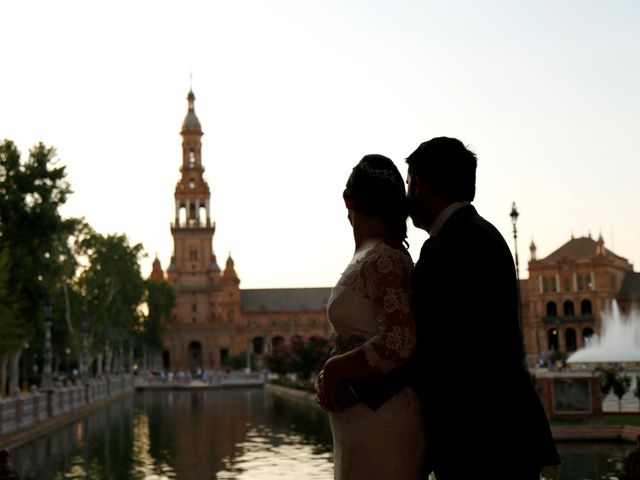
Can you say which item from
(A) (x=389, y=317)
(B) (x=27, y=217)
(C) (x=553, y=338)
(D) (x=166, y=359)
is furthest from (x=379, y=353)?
(D) (x=166, y=359)

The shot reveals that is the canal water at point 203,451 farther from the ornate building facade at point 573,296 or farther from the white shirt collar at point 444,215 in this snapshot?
the ornate building facade at point 573,296

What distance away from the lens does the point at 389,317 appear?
3979 millimetres

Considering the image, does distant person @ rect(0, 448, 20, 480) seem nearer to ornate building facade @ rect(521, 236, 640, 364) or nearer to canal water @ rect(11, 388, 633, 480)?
canal water @ rect(11, 388, 633, 480)

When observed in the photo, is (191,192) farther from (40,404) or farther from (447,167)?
(447,167)

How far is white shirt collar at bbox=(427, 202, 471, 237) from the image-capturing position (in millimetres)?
4195

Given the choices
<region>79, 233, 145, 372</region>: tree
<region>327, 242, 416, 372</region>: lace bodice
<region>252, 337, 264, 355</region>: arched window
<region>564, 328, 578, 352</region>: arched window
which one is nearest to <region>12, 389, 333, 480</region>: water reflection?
<region>327, 242, 416, 372</region>: lace bodice

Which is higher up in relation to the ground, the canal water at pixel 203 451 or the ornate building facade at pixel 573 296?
the ornate building facade at pixel 573 296

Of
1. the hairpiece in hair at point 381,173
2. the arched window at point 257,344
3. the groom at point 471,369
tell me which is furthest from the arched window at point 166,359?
the groom at point 471,369

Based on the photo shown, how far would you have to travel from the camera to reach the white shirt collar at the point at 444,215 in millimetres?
4195

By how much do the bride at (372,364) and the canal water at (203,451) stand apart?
1182 cm

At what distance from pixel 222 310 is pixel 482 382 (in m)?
123

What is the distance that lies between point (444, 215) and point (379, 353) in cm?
76

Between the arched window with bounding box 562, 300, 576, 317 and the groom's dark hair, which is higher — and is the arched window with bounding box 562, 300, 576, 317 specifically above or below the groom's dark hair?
above

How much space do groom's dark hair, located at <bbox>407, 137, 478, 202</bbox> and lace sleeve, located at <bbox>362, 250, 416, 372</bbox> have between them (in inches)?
19.3
